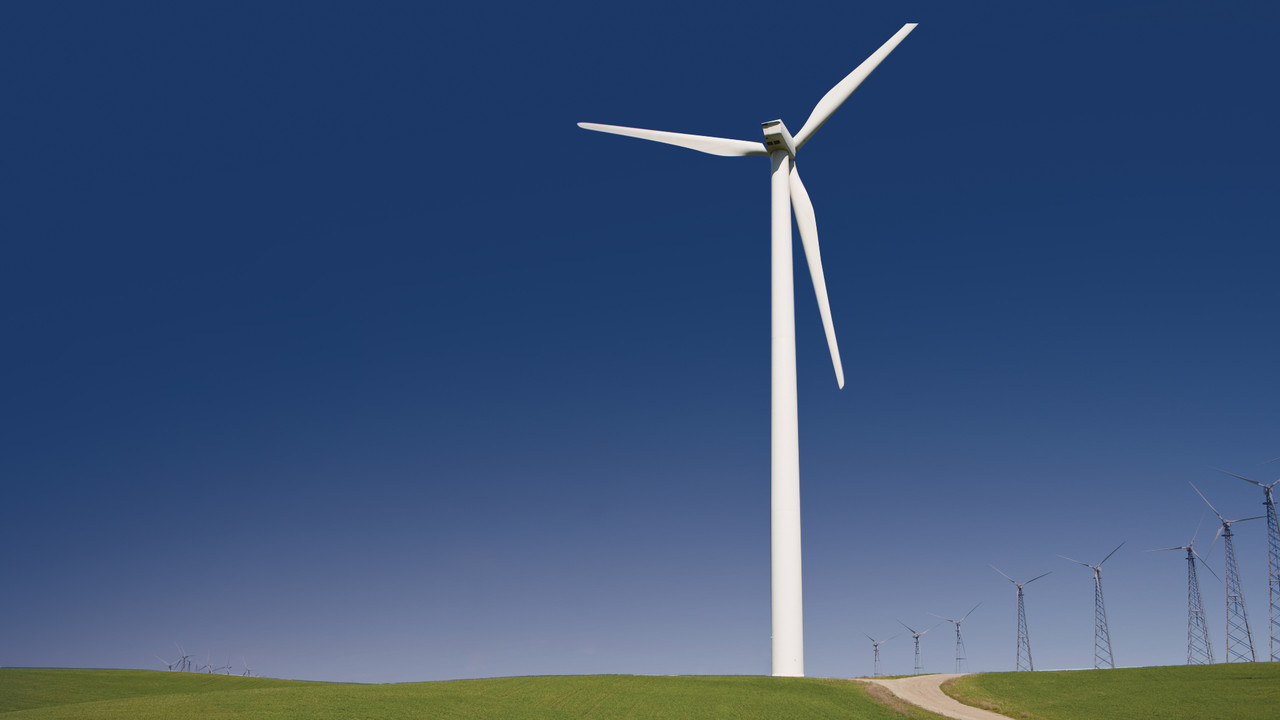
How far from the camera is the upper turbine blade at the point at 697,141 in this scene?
57.4m

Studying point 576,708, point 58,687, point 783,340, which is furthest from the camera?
point 58,687

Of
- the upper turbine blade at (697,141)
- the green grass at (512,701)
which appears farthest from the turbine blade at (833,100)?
the green grass at (512,701)

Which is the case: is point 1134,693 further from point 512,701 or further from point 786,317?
point 512,701

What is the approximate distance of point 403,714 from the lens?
130ft

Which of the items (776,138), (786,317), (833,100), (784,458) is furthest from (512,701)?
(833,100)

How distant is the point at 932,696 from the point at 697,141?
3326 cm

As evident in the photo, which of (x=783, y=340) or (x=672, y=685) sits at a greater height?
(x=783, y=340)

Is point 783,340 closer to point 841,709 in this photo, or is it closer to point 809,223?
point 809,223

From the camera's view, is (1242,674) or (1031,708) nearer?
(1031,708)

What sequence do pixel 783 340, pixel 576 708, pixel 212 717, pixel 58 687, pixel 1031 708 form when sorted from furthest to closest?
pixel 58 687 → pixel 783 340 → pixel 1031 708 → pixel 576 708 → pixel 212 717

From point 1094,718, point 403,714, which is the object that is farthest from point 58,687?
point 1094,718

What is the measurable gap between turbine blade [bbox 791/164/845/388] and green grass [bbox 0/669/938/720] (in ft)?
60.4

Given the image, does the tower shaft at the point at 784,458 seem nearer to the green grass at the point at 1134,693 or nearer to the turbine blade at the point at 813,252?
the turbine blade at the point at 813,252

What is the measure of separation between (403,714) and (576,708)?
24.2 ft
